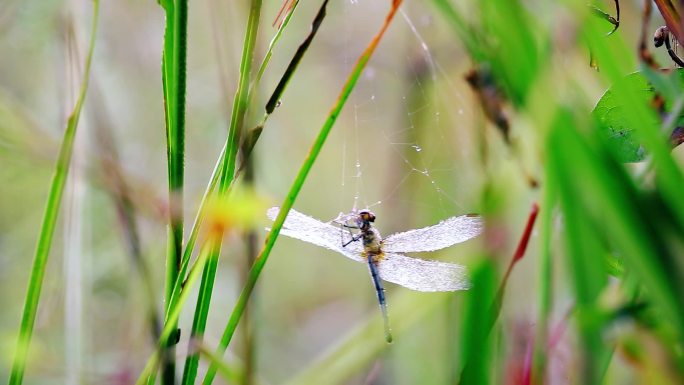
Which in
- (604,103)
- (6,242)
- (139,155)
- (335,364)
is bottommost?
(335,364)

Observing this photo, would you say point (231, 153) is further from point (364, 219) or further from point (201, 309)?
point (364, 219)

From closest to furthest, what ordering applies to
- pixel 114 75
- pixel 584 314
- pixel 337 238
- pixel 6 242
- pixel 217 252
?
pixel 584 314, pixel 217 252, pixel 337 238, pixel 6 242, pixel 114 75

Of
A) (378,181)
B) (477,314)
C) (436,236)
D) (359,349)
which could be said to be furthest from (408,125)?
(378,181)

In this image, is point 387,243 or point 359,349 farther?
point 387,243

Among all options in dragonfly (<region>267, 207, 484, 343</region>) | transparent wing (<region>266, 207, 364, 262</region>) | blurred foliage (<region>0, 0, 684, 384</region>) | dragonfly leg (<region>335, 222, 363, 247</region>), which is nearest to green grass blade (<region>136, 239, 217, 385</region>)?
blurred foliage (<region>0, 0, 684, 384</region>)

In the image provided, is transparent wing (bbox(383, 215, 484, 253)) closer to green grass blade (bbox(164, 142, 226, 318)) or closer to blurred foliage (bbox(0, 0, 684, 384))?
blurred foliage (bbox(0, 0, 684, 384))

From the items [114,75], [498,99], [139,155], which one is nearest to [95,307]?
[139,155]

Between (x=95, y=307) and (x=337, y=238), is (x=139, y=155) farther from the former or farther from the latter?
(x=337, y=238)
